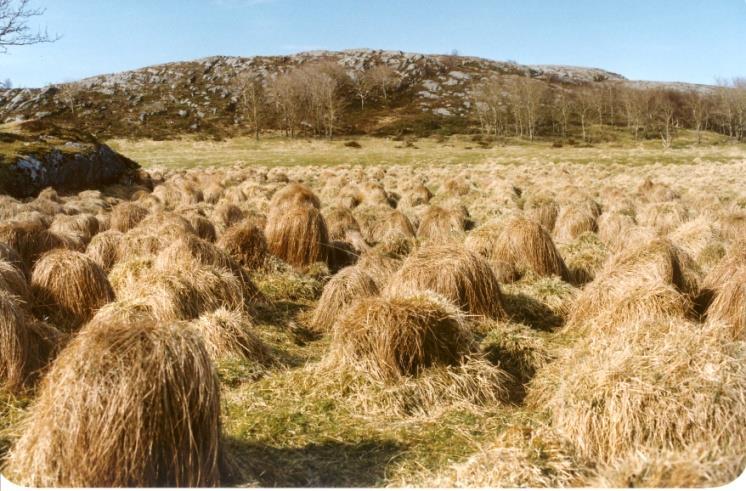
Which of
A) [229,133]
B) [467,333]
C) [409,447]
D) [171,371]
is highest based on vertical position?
[229,133]

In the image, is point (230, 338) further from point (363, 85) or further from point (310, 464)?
point (363, 85)

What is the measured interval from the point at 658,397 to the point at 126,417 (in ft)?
11.0

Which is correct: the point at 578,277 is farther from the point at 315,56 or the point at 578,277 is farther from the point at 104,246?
the point at 315,56

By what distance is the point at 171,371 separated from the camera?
129 inches

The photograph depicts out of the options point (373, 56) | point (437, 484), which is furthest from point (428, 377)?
point (373, 56)

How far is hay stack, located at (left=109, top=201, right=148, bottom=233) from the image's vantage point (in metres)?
12.9

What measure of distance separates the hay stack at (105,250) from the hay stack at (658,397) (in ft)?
25.4

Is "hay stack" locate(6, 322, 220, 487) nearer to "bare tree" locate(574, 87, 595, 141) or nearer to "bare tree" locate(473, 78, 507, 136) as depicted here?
"bare tree" locate(473, 78, 507, 136)

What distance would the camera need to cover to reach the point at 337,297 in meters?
7.68

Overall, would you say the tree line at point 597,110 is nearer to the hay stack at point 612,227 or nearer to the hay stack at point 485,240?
the hay stack at point 612,227

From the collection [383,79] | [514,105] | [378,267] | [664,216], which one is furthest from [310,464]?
[383,79]

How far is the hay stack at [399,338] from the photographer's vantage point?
5352 millimetres

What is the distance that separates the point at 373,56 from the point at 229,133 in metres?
38.8

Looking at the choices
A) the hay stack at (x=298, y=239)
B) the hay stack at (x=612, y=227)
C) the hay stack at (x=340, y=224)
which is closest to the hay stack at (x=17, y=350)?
the hay stack at (x=298, y=239)
